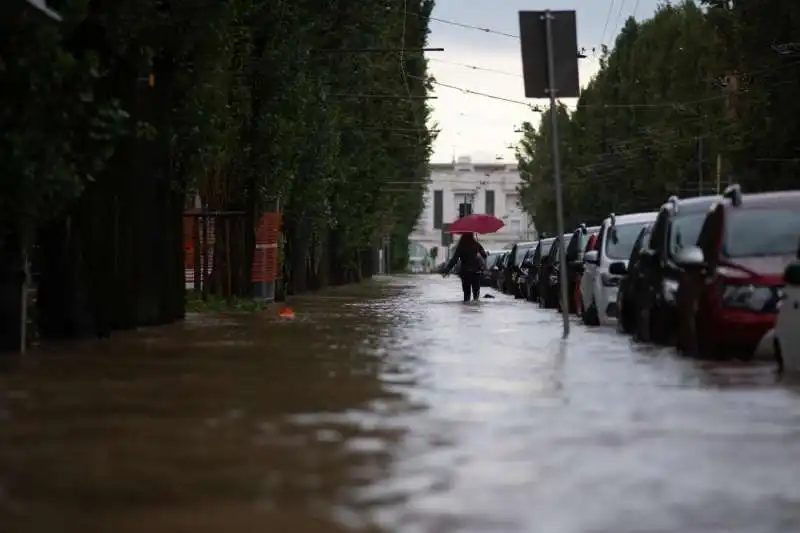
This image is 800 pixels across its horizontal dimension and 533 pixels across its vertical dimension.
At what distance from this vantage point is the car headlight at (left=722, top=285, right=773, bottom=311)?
1546cm

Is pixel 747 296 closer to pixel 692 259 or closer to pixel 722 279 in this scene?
pixel 722 279

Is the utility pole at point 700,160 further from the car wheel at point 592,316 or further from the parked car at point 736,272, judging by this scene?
the parked car at point 736,272

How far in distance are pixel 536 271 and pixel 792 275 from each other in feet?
88.8

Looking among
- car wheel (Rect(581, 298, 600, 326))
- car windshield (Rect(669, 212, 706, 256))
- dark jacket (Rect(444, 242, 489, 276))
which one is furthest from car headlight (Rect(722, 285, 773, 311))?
dark jacket (Rect(444, 242, 489, 276))

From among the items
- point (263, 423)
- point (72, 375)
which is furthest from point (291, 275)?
point (263, 423)

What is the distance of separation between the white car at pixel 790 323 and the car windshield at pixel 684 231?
4790mm

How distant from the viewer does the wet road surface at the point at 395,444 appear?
7.00 m

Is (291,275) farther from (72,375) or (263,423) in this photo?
(263,423)

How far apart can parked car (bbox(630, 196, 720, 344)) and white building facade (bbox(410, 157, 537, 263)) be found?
6337 inches

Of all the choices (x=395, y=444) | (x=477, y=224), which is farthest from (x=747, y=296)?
(x=477, y=224)

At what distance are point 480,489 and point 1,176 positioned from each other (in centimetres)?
842

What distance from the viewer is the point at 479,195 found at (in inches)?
7328

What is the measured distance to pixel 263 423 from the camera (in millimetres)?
10172

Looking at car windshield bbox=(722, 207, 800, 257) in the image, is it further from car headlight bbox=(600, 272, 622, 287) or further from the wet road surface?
car headlight bbox=(600, 272, 622, 287)
